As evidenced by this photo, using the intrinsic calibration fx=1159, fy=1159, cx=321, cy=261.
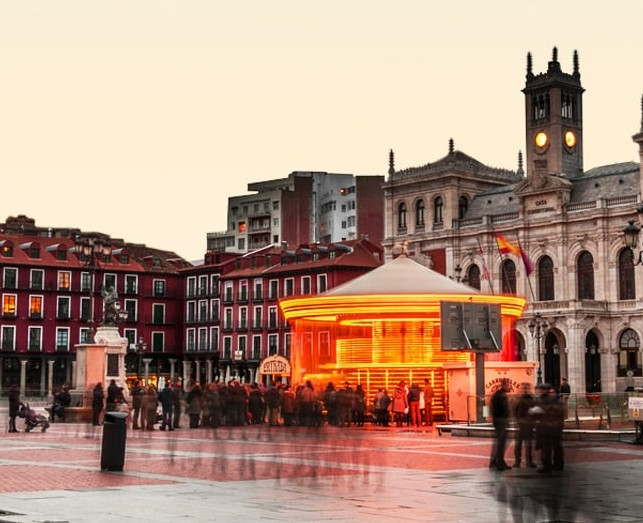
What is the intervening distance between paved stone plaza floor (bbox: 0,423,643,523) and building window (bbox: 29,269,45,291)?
234ft


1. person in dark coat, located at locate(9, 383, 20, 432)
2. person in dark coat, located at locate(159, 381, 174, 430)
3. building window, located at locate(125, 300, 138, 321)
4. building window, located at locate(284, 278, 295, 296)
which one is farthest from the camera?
building window, located at locate(125, 300, 138, 321)

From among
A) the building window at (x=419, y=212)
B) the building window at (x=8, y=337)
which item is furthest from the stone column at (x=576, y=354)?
the building window at (x=8, y=337)

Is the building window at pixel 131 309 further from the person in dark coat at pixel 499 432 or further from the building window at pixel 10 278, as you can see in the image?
the person in dark coat at pixel 499 432

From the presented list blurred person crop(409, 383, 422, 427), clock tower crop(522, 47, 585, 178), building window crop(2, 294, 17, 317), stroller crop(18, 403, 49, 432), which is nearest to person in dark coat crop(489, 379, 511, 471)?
blurred person crop(409, 383, 422, 427)

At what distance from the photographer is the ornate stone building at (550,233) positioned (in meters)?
77.3

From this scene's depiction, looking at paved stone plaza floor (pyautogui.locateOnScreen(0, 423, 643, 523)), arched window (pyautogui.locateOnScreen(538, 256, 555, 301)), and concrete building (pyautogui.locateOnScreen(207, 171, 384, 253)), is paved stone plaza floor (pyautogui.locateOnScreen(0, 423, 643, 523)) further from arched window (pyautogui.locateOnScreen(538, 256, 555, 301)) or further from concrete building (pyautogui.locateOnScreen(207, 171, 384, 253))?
concrete building (pyautogui.locateOnScreen(207, 171, 384, 253))

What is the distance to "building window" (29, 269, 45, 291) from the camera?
96.2 metres

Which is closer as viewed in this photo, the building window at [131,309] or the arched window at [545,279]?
the arched window at [545,279]

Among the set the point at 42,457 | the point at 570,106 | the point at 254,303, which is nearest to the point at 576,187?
the point at 570,106

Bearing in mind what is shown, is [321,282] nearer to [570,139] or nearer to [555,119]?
[555,119]

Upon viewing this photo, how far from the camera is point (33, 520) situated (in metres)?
12.6

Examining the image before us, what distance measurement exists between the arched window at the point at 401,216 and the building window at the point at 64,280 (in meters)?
28.3

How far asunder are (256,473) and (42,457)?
19.6 ft

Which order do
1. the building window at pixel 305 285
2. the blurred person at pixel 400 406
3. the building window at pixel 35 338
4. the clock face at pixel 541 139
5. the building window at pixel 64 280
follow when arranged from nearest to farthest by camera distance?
the blurred person at pixel 400 406 → the clock face at pixel 541 139 → the building window at pixel 305 285 → the building window at pixel 35 338 → the building window at pixel 64 280
